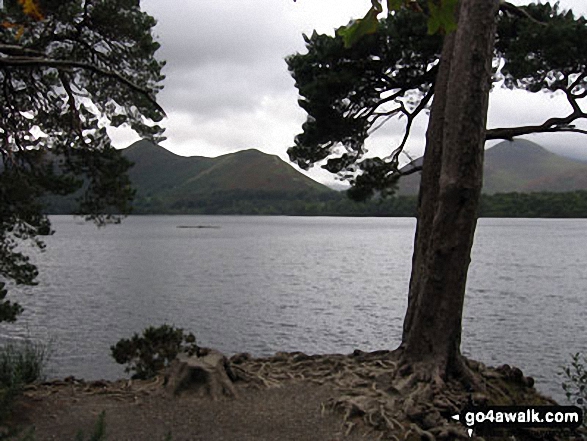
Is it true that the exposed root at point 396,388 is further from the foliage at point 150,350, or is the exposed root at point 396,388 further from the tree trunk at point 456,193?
the foliage at point 150,350

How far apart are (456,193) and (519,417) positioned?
3010mm

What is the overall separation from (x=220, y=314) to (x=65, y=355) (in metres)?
8.25

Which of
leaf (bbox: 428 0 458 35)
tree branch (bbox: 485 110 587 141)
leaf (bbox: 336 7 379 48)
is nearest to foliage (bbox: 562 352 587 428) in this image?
tree branch (bbox: 485 110 587 141)

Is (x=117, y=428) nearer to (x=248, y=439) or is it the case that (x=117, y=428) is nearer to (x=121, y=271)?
(x=248, y=439)

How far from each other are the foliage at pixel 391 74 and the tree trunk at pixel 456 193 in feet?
7.59

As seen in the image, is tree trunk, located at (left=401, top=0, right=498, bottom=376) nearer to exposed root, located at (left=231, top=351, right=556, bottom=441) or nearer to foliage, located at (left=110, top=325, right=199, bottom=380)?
exposed root, located at (left=231, top=351, right=556, bottom=441)

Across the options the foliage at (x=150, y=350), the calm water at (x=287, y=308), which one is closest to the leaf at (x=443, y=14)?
the foliage at (x=150, y=350)

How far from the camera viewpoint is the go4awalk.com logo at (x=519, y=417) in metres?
6.57

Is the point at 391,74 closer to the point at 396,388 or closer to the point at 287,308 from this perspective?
the point at 396,388

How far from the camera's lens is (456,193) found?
713 centimetres

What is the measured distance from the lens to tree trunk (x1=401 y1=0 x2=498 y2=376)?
713cm

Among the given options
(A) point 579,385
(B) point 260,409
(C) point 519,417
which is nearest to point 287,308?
(A) point 579,385

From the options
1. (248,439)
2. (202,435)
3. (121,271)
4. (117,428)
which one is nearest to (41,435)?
(117,428)

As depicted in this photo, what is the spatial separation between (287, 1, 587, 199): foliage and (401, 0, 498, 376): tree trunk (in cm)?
231
